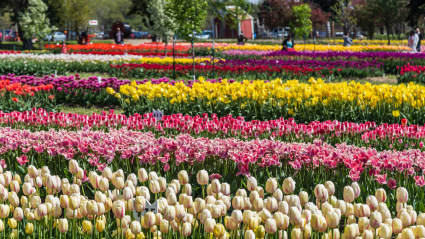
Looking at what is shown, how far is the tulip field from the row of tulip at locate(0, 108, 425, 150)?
14mm

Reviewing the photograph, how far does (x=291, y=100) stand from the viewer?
→ 8.95 metres

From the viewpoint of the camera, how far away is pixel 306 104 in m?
8.53

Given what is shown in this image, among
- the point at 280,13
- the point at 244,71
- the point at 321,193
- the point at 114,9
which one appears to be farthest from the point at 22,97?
the point at 114,9

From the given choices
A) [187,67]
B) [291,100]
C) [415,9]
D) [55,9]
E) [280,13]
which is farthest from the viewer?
[280,13]

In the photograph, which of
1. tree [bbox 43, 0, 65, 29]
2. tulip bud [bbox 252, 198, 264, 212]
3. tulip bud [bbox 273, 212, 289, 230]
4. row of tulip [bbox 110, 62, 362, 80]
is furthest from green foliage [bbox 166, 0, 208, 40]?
tree [bbox 43, 0, 65, 29]

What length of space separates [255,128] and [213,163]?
1558 millimetres

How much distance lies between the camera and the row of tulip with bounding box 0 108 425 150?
A: 18.9 feet

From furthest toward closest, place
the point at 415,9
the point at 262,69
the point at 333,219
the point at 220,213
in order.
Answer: the point at 415,9, the point at 262,69, the point at 220,213, the point at 333,219

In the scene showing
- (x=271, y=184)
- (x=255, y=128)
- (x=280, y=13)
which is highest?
(x=280, y=13)

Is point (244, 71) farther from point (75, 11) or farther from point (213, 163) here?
point (75, 11)

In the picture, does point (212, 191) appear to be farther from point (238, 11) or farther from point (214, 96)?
point (238, 11)

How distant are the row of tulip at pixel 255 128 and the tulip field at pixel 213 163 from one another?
1 cm

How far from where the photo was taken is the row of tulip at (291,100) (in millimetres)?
8375

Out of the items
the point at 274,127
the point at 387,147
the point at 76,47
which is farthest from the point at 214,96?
the point at 76,47
